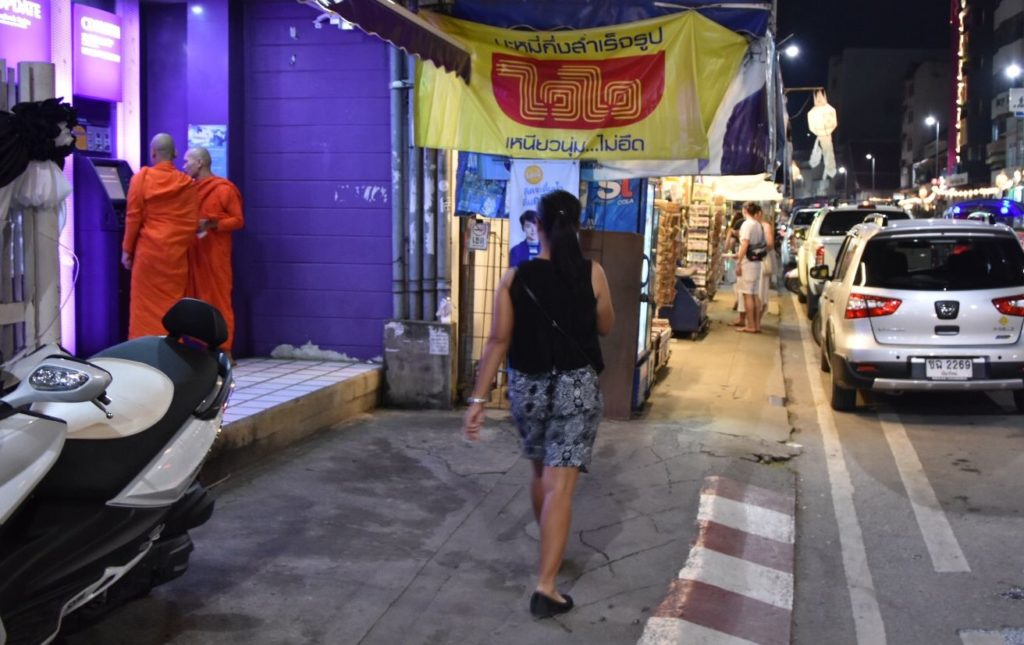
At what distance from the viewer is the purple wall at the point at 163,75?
889 centimetres

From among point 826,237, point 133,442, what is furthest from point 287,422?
point 826,237

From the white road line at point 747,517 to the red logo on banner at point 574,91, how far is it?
9.97 ft

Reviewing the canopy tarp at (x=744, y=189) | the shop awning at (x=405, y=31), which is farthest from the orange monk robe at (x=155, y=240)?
the canopy tarp at (x=744, y=189)

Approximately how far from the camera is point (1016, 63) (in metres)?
53.2

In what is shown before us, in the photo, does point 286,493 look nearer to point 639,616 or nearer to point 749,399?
point 639,616

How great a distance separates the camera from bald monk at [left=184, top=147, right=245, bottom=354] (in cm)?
822

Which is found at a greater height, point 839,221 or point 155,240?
point 839,221

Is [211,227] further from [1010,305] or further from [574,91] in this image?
[1010,305]

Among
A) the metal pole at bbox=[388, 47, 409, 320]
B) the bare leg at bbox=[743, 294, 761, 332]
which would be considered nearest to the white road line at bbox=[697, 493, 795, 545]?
the metal pole at bbox=[388, 47, 409, 320]

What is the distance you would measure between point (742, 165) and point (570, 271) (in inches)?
131

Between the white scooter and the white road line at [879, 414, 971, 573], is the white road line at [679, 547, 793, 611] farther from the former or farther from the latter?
the white scooter

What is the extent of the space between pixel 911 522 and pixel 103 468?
4.63 meters

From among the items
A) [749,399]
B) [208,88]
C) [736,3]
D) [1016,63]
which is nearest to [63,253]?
[208,88]

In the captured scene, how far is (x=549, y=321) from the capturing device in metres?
4.50
